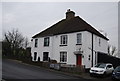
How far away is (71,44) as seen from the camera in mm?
29594

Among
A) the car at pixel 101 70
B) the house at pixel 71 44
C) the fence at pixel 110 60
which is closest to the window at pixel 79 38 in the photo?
the house at pixel 71 44

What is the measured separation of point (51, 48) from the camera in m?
33.3

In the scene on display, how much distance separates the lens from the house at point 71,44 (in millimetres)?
27891

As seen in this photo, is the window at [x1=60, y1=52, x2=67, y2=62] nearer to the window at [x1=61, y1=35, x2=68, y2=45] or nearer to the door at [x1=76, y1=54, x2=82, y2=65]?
the window at [x1=61, y1=35, x2=68, y2=45]

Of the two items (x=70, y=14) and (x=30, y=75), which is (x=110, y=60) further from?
(x=30, y=75)

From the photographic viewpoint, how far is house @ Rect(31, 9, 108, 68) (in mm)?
27891

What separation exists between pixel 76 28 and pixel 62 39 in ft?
10.4

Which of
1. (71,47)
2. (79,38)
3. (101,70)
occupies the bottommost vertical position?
(101,70)

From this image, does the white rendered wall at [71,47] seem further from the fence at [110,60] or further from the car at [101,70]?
the car at [101,70]

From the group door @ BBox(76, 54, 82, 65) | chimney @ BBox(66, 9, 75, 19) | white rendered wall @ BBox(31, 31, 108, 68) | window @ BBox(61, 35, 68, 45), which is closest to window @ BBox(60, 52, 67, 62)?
white rendered wall @ BBox(31, 31, 108, 68)

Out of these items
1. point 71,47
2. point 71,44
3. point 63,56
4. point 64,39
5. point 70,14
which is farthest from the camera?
point 70,14

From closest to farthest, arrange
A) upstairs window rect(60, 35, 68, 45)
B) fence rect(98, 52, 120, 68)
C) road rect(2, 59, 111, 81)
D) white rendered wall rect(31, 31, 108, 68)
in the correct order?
1. road rect(2, 59, 111, 81)
2. white rendered wall rect(31, 31, 108, 68)
3. fence rect(98, 52, 120, 68)
4. upstairs window rect(60, 35, 68, 45)

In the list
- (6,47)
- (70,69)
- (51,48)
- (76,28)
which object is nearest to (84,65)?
(70,69)

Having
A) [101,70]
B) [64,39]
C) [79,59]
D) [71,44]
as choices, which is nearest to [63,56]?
[71,44]
